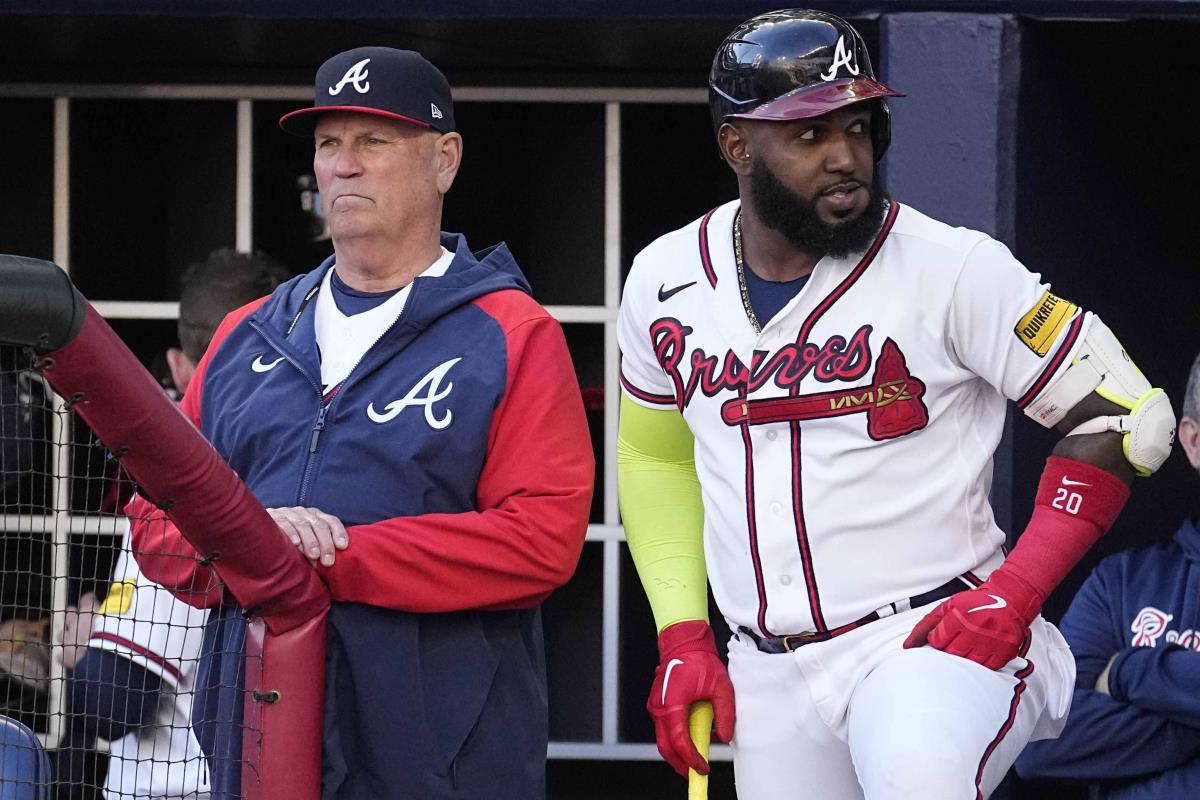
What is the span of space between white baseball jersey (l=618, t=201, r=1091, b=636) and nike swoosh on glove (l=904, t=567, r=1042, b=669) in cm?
13

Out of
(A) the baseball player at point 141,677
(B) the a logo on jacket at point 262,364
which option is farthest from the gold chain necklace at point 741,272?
(A) the baseball player at point 141,677

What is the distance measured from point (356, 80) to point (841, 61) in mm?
819

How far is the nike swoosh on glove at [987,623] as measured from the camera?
9.12ft

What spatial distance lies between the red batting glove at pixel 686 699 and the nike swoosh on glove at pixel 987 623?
39cm

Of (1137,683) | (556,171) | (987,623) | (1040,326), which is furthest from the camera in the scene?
(556,171)

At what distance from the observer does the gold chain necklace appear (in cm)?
306

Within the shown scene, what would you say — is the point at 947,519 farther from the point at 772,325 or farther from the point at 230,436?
the point at 230,436

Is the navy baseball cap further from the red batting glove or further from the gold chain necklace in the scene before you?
the red batting glove

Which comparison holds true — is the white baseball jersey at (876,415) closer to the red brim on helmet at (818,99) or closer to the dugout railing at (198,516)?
the red brim on helmet at (818,99)

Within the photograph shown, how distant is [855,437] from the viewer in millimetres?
2957

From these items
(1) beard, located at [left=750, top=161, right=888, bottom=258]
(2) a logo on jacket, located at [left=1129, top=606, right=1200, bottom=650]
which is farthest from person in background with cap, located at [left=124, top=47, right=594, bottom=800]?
(2) a logo on jacket, located at [left=1129, top=606, right=1200, bottom=650]

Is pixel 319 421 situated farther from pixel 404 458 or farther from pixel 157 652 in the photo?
pixel 157 652

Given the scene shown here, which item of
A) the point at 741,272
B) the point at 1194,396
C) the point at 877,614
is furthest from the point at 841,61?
the point at 1194,396

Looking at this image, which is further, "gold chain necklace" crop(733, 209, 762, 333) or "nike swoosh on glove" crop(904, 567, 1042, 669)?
"gold chain necklace" crop(733, 209, 762, 333)
